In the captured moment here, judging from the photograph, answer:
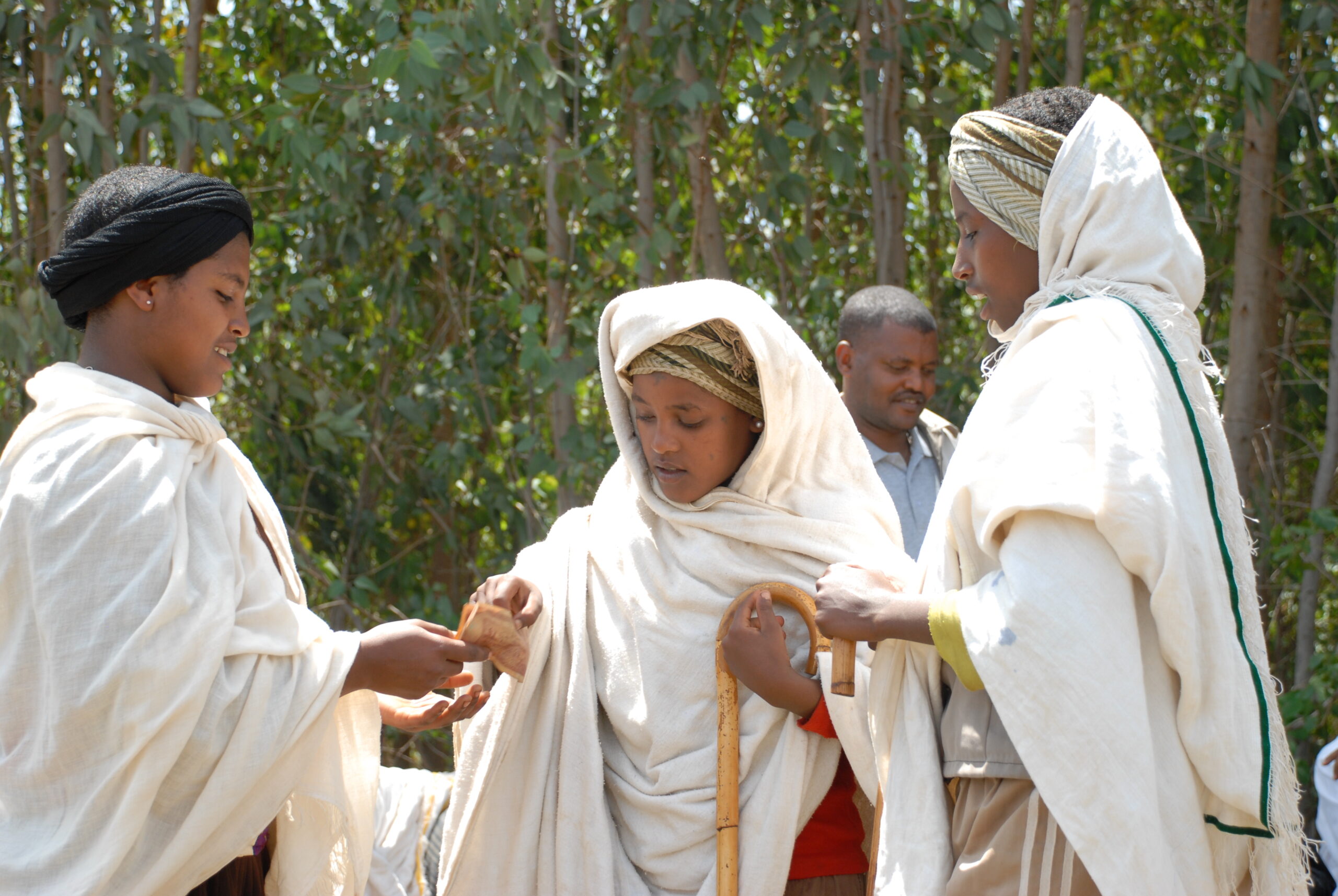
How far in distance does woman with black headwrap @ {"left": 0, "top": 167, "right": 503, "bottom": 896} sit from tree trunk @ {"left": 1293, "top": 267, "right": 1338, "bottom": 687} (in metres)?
4.06

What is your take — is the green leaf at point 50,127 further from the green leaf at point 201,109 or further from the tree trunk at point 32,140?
the tree trunk at point 32,140

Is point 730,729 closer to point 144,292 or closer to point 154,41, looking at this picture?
point 144,292

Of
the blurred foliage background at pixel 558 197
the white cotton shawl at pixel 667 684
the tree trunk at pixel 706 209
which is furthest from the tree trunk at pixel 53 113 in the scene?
the white cotton shawl at pixel 667 684

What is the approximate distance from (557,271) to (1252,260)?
2.94 m

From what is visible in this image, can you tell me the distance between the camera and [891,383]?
13.8 ft

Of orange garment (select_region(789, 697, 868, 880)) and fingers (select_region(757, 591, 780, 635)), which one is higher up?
fingers (select_region(757, 591, 780, 635))

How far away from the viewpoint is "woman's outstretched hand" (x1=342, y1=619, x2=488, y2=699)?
7.82 ft

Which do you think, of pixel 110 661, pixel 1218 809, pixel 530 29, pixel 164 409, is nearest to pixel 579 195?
pixel 530 29

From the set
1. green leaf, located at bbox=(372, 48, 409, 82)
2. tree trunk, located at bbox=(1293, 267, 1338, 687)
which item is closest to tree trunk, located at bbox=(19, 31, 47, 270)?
green leaf, located at bbox=(372, 48, 409, 82)

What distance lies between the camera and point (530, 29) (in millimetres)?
5113

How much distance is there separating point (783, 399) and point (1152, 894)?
121cm

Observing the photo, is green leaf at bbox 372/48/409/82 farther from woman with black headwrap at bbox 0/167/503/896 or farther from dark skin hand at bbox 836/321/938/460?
woman with black headwrap at bbox 0/167/503/896

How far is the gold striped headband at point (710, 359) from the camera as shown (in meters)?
2.74

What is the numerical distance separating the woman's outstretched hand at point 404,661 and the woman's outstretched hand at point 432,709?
245 mm
